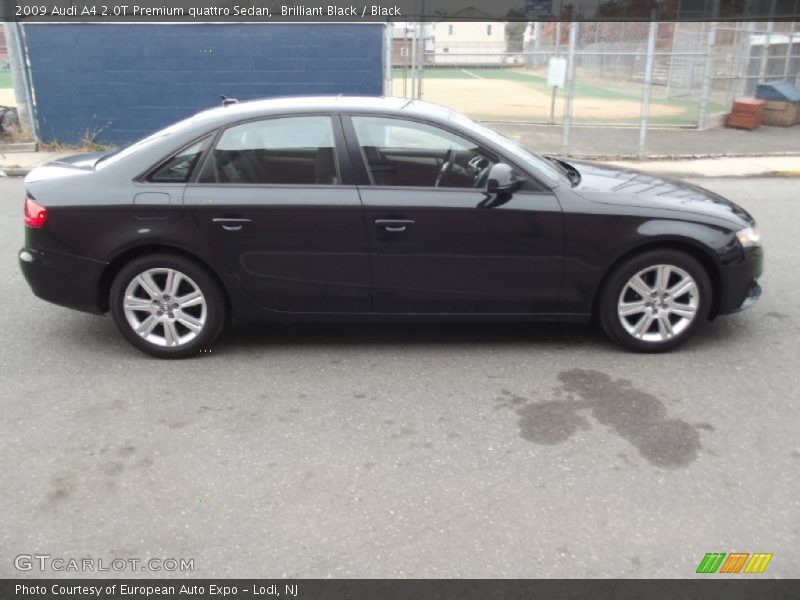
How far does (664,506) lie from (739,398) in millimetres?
1275

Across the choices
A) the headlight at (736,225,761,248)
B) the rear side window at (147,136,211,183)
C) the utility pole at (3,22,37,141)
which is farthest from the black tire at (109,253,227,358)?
the utility pole at (3,22,37,141)

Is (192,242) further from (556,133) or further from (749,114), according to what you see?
(749,114)

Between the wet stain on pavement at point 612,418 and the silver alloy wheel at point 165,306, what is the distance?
6.48 feet

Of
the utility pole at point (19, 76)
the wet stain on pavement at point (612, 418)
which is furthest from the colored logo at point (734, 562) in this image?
the utility pole at point (19, 76)

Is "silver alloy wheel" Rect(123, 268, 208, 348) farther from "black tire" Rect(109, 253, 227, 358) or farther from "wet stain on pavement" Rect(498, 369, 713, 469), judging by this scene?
"wet stain on pavement" Rect(498, 369, 713, 469)

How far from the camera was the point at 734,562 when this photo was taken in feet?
9.44

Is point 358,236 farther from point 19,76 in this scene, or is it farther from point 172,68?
point 19,76

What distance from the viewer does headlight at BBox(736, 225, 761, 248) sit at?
15.3 feet

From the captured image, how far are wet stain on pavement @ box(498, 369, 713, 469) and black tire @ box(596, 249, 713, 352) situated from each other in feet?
1.39

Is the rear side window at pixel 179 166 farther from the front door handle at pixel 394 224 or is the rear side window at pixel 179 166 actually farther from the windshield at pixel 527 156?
the windshield at pixel 527 156

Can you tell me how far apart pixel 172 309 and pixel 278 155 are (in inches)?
45.9

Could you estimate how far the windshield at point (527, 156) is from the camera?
15.3 ft

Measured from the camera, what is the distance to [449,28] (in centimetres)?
2697

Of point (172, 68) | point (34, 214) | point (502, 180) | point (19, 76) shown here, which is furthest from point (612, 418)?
point (19, 76)
